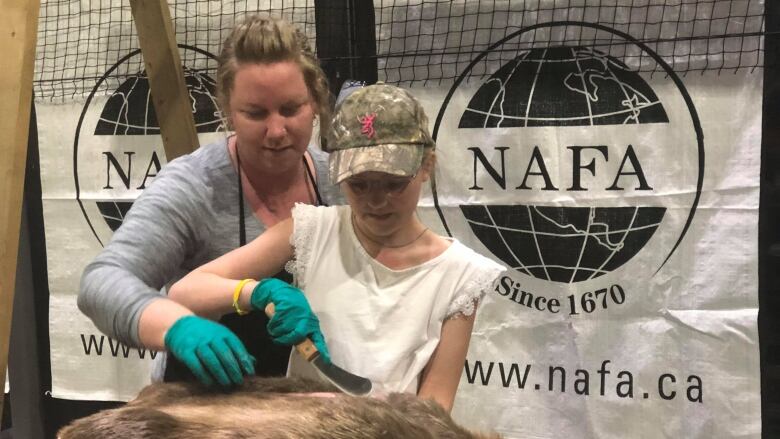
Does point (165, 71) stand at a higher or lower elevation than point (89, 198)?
higher

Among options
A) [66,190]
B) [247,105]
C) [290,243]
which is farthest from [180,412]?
[66,190]

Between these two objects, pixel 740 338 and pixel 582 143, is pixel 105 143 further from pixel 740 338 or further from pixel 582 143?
pixel 740 338

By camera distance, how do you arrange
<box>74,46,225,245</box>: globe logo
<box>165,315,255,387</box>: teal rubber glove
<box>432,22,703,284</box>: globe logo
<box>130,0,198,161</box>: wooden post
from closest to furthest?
<box>165,315,255,387</box>: teal rubber glove
<box>130,0,198,161</box>: wooden post
<box>432,22,703,284</box>: globe logo
<box>74,46,225,245</box>: globe logo

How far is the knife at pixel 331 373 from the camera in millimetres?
851

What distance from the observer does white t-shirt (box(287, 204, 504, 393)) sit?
0.98m

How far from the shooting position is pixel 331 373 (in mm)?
869

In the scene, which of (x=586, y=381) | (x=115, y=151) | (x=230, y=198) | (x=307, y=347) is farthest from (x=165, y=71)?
(x=586, y=381)

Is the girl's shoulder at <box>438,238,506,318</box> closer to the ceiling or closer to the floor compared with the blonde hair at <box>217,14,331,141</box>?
closer to the floor

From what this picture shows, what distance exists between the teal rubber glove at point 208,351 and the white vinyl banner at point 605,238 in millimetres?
864

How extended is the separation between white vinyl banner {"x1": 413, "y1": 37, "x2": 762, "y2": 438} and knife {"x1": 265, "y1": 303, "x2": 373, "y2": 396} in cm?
80

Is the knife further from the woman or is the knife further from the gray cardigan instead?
the gray cardigan

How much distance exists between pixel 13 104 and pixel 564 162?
1.08m

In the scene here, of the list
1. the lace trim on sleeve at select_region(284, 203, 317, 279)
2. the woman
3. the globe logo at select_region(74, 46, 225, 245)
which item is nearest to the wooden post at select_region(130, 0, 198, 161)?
the woman

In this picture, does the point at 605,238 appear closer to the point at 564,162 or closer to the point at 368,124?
the point at 564,162
